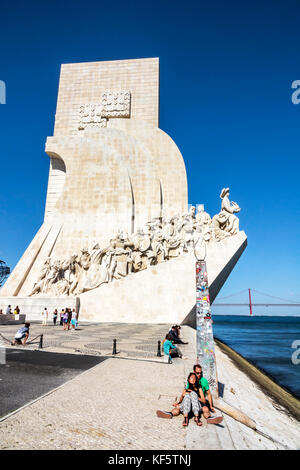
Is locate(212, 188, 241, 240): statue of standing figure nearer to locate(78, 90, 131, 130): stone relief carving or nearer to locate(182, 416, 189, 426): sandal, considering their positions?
locate(182, 416, 189, 426): sandal

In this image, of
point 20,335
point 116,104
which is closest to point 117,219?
point 116,104

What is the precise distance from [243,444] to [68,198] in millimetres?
17895

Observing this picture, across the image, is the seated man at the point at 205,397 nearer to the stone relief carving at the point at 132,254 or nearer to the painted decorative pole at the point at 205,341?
the painted decorative pole at the point at 205,341

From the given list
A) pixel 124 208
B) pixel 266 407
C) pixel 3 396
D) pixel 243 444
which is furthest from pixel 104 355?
pixel 124 208

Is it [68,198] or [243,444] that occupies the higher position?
[68,198]

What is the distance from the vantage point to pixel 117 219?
17.9 meters

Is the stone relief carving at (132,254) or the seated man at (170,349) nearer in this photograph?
the seated man at (170,349)

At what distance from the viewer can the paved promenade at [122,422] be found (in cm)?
199

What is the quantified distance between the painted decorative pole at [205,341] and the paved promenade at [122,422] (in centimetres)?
40

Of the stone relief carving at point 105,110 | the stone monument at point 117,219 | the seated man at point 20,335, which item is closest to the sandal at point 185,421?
the seated man at point 20,335

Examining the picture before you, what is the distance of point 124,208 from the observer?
18062mm

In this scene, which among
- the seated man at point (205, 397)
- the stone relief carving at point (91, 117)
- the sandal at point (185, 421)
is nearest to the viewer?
the sandal at point (185, 421)
